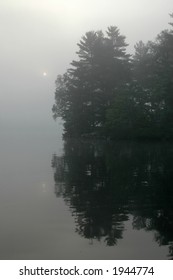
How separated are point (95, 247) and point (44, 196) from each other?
732cm

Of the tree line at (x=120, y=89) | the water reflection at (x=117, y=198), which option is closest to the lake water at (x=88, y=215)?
the water reflection at (x=117, y=198)

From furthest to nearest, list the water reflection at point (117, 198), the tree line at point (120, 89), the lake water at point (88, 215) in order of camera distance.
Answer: the tree line at point (120, 89) < the water reflection at point (117, 198) < the lake water at point (88, 215)

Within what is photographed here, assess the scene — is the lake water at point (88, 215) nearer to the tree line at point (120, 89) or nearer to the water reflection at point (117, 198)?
the water reflection at point (117, 198)

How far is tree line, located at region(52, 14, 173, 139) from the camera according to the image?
5581cm

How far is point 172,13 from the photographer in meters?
58.7

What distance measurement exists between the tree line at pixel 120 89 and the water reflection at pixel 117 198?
29.5 m

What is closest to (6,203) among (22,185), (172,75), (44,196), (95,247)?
(44,196)

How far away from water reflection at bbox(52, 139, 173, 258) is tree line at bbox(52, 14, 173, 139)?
2946 cm

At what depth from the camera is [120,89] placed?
60.0m

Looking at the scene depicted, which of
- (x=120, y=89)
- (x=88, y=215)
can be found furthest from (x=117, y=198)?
(x=120, y=89)

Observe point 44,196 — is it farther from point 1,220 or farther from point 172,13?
point 172,13

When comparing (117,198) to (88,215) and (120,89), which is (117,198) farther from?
(120,89)

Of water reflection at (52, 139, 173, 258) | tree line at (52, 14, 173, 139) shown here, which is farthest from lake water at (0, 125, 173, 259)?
tree line at (52, 14, 173, 139)

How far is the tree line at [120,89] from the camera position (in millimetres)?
55812
